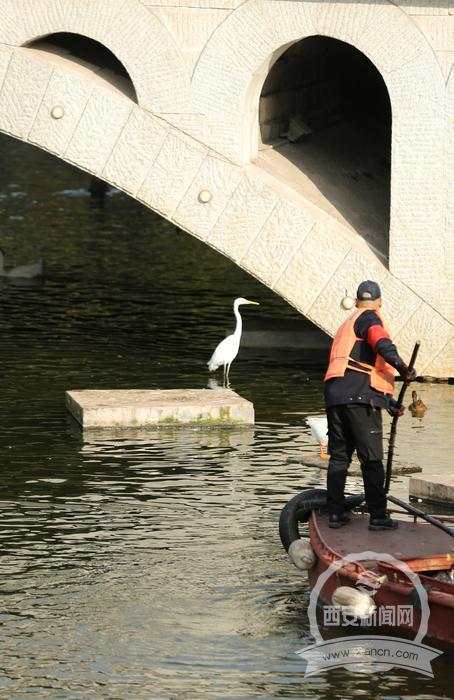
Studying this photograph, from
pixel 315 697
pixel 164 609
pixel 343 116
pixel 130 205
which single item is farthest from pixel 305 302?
pixel 130 205

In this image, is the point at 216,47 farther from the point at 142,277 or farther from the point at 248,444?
the point at 142,277

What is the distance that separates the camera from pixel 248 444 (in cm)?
1964

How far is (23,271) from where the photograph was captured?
1214 inches

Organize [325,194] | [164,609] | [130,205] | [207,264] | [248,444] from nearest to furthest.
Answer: [164,609] < [248,444] < [325,194] < [207,264] < [130,205]

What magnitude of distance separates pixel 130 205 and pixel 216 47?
74.1ft

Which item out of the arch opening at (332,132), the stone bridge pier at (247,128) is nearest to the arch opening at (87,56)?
the stone bridge pier at (247,128)

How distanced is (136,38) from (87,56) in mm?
3130

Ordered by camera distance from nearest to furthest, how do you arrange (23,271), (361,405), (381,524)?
(381,524) < (361,405) < (23,271)

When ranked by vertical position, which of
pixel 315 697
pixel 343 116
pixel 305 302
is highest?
pixel 343 116

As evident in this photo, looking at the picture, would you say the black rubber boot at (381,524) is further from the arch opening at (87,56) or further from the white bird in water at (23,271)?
the white bird in water at (23,271)

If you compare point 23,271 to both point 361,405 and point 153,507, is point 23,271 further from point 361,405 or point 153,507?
point 361,405

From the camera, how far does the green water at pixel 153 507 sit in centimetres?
1266

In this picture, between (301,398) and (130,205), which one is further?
(130,205)

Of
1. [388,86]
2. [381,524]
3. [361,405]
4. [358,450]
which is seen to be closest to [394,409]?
[361,405]
